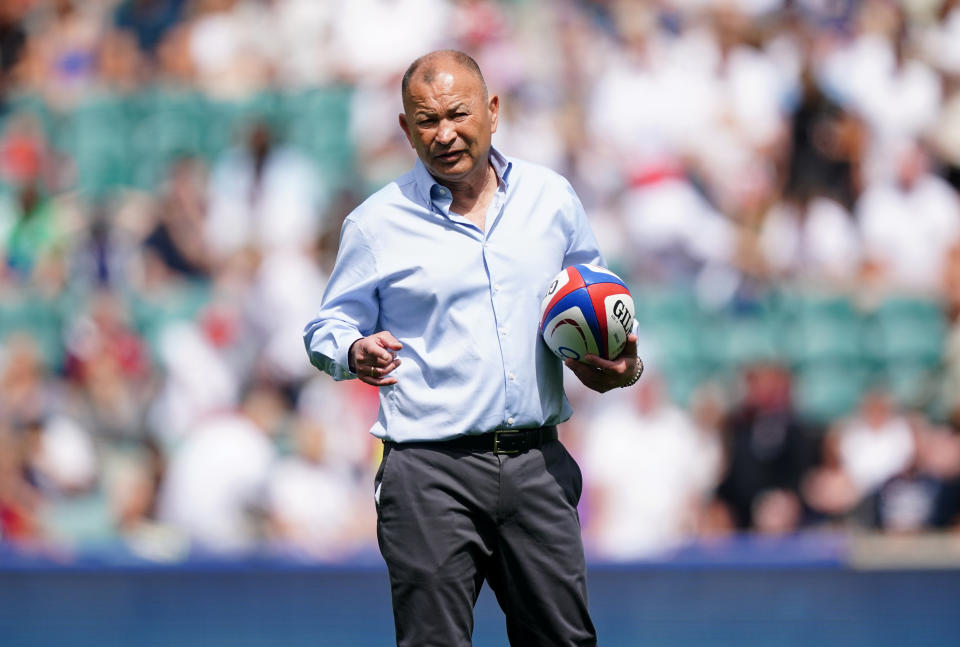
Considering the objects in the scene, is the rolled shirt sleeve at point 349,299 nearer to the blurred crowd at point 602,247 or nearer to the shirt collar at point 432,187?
the shirt collar at point 432,187

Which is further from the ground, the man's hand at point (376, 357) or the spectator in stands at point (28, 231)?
the spectator in stands at point (28, 231)

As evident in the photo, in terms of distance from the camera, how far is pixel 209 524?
9219 millimetres

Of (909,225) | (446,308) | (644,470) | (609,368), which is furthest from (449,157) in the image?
(909,225)

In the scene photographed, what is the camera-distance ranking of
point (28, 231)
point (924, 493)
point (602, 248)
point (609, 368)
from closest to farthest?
point (609, 368), point (924, 493), point (602, 248), point (28, 231)

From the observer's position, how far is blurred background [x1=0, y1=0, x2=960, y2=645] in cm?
904

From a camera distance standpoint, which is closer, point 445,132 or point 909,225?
point 445,132

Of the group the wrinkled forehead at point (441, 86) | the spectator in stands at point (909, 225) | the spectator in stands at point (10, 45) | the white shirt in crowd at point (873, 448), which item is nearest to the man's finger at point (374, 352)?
the wrinkled forehead at point (441, 86)

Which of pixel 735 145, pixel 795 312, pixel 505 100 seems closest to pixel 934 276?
pixel 795 312

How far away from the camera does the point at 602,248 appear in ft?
34.6

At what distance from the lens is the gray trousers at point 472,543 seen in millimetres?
4164

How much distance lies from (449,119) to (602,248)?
6383 millimetres

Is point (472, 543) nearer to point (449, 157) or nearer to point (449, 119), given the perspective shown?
point (449, 157)

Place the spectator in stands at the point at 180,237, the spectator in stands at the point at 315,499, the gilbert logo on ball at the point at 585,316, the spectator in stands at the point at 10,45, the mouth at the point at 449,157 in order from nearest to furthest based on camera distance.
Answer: the gilbert logo on ball at the point at 585,316, the mouth at the point at 449,157, the spectator in stands at the point at 315,499, the spectator in stands at the point at 180,237, the spectator in stands at the point at 10,45

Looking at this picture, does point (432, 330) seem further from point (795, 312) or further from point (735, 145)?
point (735, 145)
